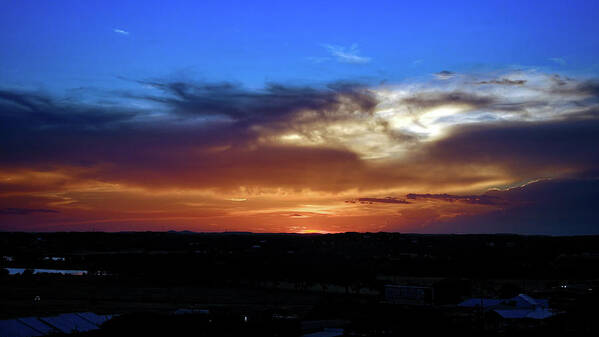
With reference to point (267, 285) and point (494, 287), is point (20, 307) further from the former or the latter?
point (494, 287)

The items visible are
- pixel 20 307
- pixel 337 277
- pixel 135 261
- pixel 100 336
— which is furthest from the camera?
pixel 135 261

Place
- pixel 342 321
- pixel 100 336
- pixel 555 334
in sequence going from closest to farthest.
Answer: pixel 555 334 → pixel 100 336 → pixel 342 321

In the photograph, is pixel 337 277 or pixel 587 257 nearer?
pixel 337 277

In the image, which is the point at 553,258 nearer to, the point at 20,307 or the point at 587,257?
the point at 587,257

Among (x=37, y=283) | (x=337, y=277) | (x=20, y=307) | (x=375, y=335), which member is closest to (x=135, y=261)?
(x=37, y=283)

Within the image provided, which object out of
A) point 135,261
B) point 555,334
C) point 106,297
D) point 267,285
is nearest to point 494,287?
point 267,285

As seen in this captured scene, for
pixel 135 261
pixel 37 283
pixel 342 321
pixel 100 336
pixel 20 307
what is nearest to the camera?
pixel 100 336
